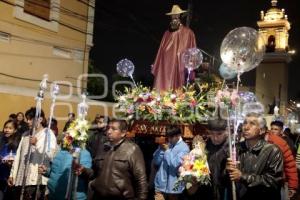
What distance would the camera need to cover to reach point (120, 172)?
17.2 ft

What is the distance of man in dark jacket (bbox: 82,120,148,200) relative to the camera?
17.0 feet

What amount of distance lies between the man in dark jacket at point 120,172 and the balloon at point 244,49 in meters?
1.93

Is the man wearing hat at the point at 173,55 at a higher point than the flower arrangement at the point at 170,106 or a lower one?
higher

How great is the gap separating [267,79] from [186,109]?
157ft

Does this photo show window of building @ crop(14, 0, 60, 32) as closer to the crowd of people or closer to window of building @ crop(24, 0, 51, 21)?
window of building @ crop(24, 0, 51, 21)

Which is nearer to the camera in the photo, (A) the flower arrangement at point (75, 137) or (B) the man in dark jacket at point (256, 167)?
(B) the man in dark jacket at point (256, 167)

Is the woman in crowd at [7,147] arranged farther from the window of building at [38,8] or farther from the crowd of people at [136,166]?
the window of building at [38,8]

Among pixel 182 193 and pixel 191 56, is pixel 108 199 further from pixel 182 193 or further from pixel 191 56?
pixel 191 56

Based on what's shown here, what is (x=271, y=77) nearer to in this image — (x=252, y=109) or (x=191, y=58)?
(x=191, y=58)

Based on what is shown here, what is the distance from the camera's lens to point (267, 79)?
53.4 m

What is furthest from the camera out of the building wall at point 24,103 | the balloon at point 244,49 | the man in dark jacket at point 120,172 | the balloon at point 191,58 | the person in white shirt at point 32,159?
the building wall at point 24,103

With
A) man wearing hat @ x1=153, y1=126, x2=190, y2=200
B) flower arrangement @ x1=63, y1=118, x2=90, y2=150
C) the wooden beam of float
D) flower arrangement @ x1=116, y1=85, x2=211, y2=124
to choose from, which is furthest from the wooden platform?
flower arrangement @ x1=63, y1=118, x2=90, y2=150

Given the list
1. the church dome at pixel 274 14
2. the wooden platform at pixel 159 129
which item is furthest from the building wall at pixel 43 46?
the church dome at pixel 274 14

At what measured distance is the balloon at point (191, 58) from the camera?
26.9ft
